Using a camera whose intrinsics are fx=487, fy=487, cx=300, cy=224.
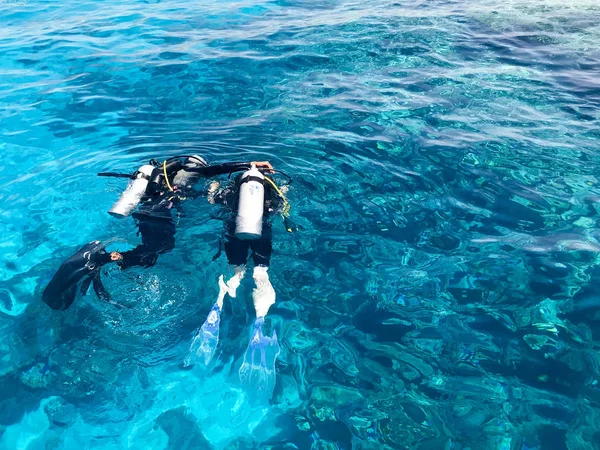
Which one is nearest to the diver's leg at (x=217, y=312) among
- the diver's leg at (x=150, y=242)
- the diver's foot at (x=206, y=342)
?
the diver's foot at (x=206, y=342)

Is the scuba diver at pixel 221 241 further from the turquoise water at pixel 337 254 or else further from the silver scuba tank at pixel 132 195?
the turquoise water at pixel 337 254

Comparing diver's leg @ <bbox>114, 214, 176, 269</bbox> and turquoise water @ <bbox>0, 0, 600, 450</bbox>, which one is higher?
diver's leg @ <bbox>114, 214, 176, 269</bbox>

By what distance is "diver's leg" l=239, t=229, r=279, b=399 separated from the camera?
4387mm

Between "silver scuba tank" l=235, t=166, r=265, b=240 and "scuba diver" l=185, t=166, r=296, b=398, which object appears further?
"silver scuba tank" l=235, t=166, r=265, b=240

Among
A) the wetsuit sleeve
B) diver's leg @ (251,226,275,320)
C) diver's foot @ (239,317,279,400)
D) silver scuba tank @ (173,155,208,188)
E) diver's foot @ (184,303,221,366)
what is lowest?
diver's foot @ (239,317,279,400)

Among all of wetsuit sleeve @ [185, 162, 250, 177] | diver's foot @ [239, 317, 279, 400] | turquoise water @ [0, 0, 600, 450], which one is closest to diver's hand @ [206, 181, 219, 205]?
turquoise water @ [0, 0, 600, 450]

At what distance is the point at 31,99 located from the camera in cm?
1004

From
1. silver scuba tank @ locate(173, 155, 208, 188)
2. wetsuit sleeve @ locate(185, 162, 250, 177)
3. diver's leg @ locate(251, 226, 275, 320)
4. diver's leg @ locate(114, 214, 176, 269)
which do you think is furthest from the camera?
silver scuba tank @ locate(173, 155, 208, 188)

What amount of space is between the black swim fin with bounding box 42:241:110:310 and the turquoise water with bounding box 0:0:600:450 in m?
0.21

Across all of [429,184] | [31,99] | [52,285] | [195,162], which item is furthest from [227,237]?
[31,99]

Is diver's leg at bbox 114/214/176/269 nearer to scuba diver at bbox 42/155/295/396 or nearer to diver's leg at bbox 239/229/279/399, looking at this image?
scuba diver at bbox 42/155/295/396

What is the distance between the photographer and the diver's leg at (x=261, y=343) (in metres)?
4.39

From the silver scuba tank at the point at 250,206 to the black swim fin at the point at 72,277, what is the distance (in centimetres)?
147

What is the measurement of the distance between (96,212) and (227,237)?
2.19 metres
